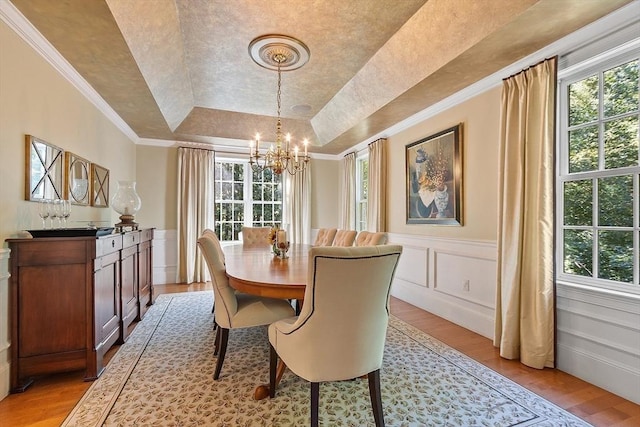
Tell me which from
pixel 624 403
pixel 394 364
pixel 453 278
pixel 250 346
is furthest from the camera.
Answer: pixel 453 278

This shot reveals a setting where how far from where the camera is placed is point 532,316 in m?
2.37

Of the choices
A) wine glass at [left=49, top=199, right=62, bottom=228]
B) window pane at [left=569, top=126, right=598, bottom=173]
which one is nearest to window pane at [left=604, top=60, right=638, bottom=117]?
window pane at [left=569, top=126, right=598, bottom=173]

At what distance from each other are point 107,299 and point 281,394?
1560 millimetres

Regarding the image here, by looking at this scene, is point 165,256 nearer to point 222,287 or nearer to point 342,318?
point 222,287

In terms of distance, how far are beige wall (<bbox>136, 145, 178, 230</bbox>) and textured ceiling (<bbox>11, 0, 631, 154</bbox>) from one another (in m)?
1.04

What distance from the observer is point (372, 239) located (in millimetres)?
2543

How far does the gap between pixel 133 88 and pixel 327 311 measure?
3068 millimetres

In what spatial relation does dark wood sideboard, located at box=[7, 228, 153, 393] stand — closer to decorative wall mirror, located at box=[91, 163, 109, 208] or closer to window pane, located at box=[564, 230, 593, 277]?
decorative wall mirror, located at box=[91, 163, 109, 208]

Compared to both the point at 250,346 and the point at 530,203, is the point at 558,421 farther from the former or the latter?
the point at 250,346

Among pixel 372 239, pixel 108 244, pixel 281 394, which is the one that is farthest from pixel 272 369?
pixel 108 244

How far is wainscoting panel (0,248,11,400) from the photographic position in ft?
6.14

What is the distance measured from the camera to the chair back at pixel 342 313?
1348 millimetres

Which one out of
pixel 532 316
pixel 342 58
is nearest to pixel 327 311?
pixel 532 316

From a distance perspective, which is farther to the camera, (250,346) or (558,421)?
(250,346)
